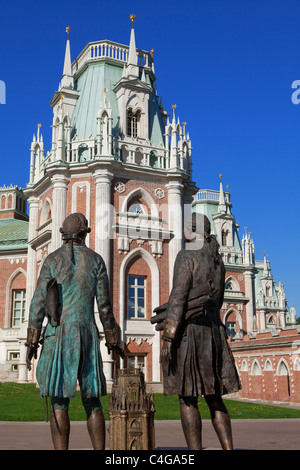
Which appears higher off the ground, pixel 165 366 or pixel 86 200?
pixel 86 200

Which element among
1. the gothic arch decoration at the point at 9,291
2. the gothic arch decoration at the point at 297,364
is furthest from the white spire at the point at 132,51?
the gothic arch decoration at the point at 297,364

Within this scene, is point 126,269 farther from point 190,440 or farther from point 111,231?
point 190,440

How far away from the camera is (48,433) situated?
1184 cm

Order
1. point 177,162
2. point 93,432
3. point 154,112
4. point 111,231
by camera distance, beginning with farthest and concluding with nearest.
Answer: point 154,112, point 177,162, point 111,231, point 93,432

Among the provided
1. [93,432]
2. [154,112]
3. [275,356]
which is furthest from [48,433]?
[154,112]

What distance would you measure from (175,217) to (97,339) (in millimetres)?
24104

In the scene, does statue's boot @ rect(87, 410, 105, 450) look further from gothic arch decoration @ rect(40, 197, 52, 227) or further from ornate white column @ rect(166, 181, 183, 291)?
gothic arch decoration @ rect(40, 197, 52, 227)

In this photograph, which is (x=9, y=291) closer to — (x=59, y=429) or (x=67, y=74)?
(x=67, y=74)

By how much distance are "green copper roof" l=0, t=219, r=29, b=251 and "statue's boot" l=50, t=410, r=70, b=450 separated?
32.4 m

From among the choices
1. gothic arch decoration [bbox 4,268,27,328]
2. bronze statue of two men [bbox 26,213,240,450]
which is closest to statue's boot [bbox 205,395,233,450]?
bronze statue of two men [bbox 26,213,240,450]

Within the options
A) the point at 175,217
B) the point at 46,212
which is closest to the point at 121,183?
the point at 175,217

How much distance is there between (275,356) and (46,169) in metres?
16.7

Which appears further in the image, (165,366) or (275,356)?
(275,356)

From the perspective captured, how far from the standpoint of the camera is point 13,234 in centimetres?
4025
